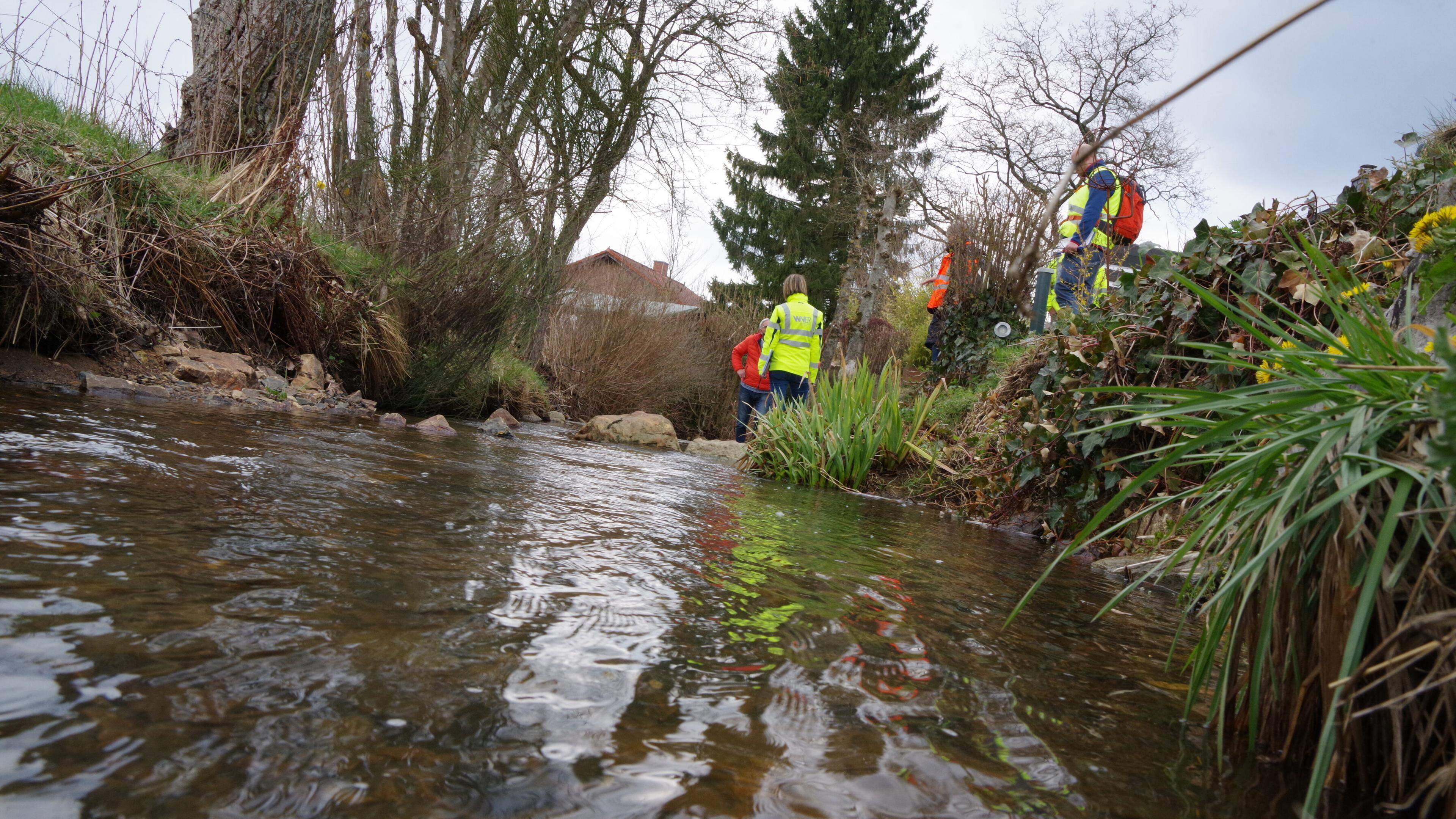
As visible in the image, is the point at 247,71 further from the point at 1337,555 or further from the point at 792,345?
the point at 1337,555

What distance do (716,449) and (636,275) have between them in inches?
209

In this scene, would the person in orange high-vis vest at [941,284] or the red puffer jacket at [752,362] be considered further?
the person in orange high-vis vest at [941,284]

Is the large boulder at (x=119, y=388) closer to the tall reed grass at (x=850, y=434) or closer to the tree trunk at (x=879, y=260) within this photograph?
the tall reed grass at (x=850, y=434)

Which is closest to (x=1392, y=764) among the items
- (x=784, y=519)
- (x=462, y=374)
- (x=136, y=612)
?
(x=136, y=612)

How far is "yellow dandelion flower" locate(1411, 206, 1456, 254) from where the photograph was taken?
1.38 m

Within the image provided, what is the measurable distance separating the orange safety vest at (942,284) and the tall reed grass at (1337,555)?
8.70 m

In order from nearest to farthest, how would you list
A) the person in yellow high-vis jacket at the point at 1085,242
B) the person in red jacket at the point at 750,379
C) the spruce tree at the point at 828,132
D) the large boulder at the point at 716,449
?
the person in yellow high-vis jacket at the point at 1085,242 → the person in red jacket at the point at 750,379 → the large boulder at the point at 716,449 → the spruce tree at the point at 828,132

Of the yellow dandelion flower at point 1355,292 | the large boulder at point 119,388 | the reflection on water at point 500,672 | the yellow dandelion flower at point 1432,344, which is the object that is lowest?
the reflection on water at point 500,672

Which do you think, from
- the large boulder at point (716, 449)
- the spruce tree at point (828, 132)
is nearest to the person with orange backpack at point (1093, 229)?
the large boulder at point (716, 449)

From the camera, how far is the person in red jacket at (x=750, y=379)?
912 centimetres

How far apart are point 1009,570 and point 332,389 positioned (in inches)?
213

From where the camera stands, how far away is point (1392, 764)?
1.04m

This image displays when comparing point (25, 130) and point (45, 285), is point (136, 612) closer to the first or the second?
point (45, 285)

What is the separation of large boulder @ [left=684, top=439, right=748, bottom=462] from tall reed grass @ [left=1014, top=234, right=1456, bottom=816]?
302 inches
